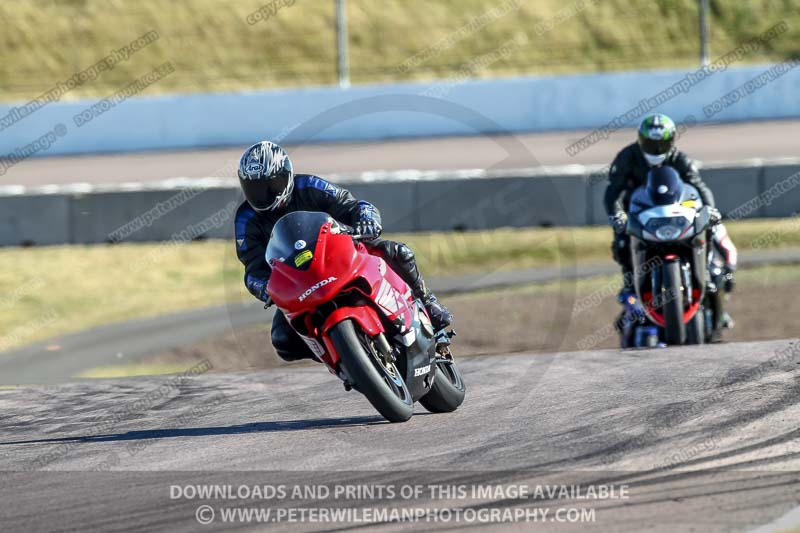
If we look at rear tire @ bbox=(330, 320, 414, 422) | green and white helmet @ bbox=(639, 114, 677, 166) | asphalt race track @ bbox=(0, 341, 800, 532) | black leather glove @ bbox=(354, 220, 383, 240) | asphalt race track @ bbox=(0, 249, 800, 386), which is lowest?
asphalt race track @ bbox=(0, 249, 800, 386)

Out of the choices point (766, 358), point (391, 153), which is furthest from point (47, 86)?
point (766, 358)

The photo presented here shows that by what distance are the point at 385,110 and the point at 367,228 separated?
19949 millimetres

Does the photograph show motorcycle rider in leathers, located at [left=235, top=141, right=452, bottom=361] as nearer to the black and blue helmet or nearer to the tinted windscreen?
the black and blue helmet

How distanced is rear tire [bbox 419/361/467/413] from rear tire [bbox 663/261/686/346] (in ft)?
9.75

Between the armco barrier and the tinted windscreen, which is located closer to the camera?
the tinted windscreen

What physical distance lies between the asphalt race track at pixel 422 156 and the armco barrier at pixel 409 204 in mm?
5051

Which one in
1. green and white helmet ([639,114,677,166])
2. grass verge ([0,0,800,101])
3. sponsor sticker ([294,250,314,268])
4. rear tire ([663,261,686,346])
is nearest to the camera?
sponsor sticker ([294,250,314,268])

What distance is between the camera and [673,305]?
30.4ft

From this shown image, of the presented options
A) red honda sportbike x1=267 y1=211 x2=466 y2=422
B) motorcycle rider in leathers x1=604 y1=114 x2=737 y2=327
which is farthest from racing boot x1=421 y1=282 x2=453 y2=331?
motorcycle rider in leathers x1=604 y1=114 x2=737 y2=327

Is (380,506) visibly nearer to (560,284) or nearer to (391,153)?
(560,284)

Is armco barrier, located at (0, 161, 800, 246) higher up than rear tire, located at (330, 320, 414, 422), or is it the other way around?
rear tire, located at (330, 320, 414, 422)

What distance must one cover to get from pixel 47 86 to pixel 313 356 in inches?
894

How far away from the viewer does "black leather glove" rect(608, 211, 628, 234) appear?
32.2ft

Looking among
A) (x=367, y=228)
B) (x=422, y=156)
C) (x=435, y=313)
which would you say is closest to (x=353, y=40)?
(x=422, y=156)
